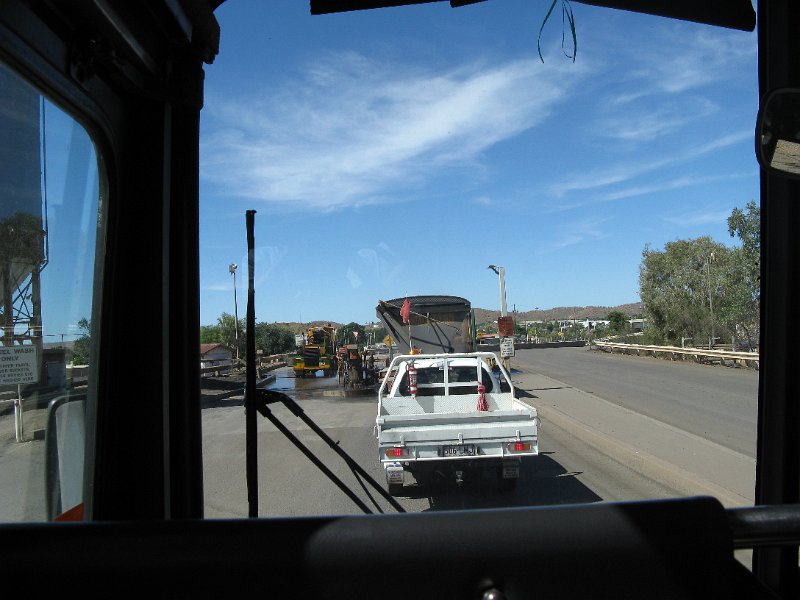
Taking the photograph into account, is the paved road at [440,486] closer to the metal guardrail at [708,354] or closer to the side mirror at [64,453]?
the metal guardrail at [708,354]

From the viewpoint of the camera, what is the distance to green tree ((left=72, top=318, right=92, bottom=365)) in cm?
219

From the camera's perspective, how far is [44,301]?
204 centimetres

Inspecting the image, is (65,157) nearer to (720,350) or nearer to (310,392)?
(310,392)

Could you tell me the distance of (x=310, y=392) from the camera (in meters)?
4.14

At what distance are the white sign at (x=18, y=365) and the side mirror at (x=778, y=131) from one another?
7.41 feet

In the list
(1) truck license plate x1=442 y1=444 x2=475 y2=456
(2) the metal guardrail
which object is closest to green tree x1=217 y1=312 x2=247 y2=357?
(2) the metal guardrail

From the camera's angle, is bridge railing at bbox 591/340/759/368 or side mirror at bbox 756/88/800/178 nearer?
side mirror at bbox 756/88/800/178

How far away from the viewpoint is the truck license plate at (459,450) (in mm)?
6727

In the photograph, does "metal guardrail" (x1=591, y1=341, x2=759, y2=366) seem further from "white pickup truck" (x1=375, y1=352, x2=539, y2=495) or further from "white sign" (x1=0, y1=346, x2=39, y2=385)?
"white sign" (x1=0, y1=346, x2=39, y2=385)

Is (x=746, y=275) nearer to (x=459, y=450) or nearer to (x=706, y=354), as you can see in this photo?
(x=706, y=354)

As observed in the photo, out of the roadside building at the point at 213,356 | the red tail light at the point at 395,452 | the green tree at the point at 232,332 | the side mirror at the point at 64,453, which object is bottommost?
the red tail light at the point at 395,452

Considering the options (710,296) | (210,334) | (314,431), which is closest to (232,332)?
(210,334)

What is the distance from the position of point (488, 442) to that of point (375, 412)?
6.22ft

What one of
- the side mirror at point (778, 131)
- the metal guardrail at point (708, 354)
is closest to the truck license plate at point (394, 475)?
the metal guardrail at point (708, 354)
